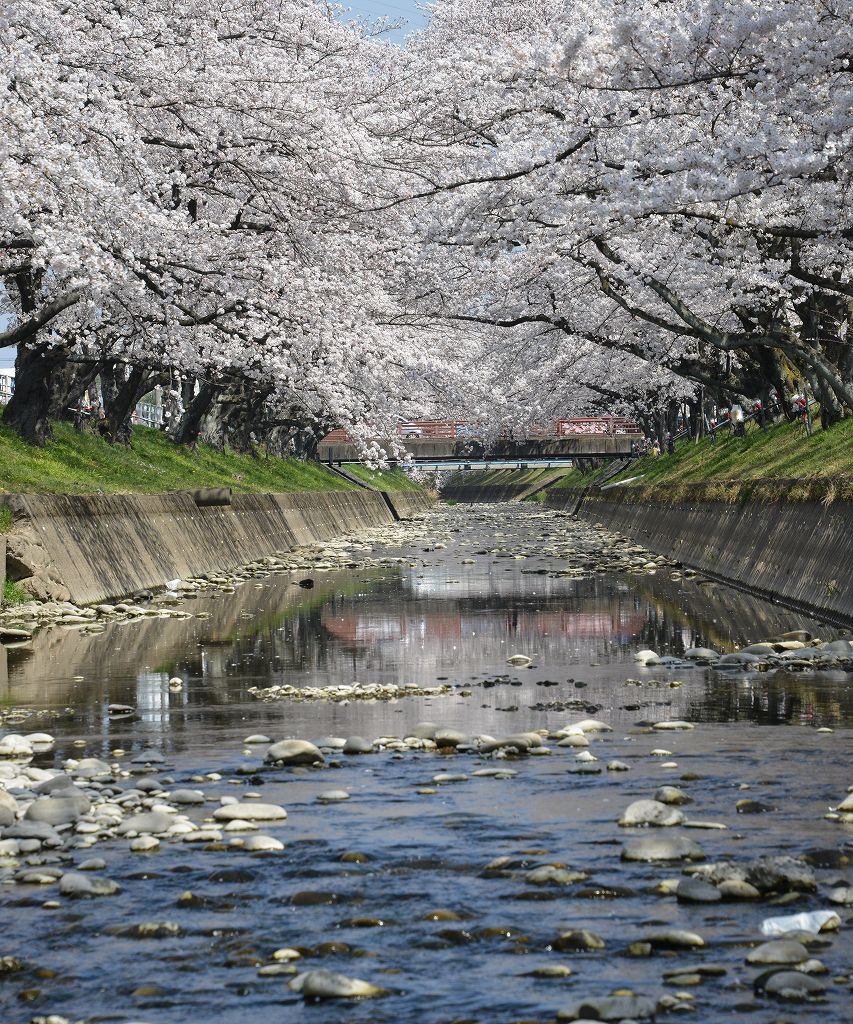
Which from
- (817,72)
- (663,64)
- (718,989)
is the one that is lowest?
(718,989)

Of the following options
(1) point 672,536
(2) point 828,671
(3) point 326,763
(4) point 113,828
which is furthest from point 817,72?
(1) point 672,536

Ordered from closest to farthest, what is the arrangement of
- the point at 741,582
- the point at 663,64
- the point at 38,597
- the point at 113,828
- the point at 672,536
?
the point at 113,828, the point at 663,64, the point at 38,597, the point at 741,582, the point at 672,536

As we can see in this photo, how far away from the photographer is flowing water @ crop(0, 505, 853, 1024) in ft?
17.2

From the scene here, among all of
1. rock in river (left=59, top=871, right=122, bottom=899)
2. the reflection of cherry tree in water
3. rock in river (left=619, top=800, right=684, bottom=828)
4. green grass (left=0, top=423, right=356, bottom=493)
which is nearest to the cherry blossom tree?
the reflection of cherry tree in water

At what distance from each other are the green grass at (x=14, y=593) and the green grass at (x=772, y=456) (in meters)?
11.7

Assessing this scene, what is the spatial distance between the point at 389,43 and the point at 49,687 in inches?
1233

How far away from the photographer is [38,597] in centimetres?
2083

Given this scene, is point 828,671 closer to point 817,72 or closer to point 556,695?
point 556,695

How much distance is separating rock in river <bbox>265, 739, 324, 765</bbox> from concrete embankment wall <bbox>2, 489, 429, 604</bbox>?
11373mm

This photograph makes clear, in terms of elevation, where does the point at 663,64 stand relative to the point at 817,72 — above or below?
above

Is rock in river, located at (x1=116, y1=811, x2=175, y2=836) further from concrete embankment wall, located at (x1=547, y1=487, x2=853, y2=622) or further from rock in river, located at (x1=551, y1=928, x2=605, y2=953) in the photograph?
concrete embankment wall, located at (x1=547, y1=487, x2=853, y2=622)

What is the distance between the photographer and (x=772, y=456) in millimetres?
34500

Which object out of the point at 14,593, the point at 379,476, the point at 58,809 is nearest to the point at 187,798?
the point at 58,809

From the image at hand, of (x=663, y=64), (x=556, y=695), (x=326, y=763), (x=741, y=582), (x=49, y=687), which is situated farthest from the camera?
(x=741, y=582)
